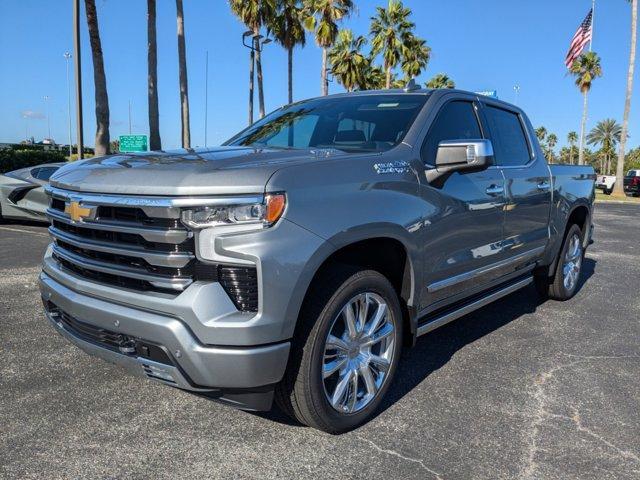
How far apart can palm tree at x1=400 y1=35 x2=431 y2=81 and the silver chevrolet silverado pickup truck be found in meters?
33.5

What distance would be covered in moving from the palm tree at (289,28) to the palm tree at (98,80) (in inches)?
630

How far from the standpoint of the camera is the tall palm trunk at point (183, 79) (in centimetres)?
2083

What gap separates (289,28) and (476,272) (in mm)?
29377

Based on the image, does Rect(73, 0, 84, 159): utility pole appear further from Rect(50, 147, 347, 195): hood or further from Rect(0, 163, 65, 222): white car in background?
Rect(50, 147, 347, 195): hood

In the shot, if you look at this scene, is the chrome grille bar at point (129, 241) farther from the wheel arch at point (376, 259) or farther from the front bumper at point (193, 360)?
the wheel arch at point (376, 259)

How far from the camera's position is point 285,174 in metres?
2.45

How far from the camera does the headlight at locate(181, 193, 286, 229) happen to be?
2.35 meters

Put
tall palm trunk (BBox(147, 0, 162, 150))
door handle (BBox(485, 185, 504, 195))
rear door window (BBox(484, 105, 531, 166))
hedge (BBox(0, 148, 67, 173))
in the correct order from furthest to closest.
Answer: hedge (BBox(0, 148, 67, 173)), tall palm trunk (BBox(147, 0, 162, 150)), rear door window (BBox(484, 105, 531, 166)), door handle (BBox(485, 185, 504, 195))

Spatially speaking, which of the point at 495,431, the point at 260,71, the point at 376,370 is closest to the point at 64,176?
the point at 376,370

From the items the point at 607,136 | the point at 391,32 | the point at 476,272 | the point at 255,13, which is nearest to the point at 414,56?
the point at 391,32

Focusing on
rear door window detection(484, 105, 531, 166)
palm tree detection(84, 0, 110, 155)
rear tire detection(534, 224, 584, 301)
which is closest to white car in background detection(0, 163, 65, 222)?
palm tree detection(84, 0, 110, 155)

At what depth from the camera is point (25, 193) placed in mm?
9523

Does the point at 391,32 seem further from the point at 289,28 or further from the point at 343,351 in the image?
the point at 343,351

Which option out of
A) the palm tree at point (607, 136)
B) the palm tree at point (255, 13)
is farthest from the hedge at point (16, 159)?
the palm tree at point (607, 136)
